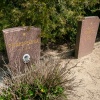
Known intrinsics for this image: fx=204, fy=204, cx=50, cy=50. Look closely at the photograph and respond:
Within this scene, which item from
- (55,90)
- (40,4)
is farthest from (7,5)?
(55,90)

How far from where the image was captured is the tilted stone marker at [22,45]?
10.1ft

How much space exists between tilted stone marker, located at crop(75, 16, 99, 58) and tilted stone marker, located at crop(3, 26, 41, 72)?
964 millimetres

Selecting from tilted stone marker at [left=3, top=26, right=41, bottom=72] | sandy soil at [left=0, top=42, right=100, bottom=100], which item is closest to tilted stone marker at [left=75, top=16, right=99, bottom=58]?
sandy soil at [left=0, top=42, right=100, bottom=100]

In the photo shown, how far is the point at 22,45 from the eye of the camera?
3.26 metres

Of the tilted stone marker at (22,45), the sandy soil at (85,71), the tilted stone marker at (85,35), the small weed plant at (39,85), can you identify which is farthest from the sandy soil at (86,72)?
the tilted stone marker at (22,45)

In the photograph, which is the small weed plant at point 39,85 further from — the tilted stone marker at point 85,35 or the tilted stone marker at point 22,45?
the tilted stone marker at point 85,35

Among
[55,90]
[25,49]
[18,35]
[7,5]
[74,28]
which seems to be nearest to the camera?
[55,90]

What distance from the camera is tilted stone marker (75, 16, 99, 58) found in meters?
3.89

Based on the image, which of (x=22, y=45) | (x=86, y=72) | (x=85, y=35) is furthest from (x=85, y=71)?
(x=22, y=45)

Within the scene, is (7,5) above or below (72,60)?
above

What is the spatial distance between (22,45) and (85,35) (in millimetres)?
1405

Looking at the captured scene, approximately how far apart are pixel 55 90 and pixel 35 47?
96 centimetres

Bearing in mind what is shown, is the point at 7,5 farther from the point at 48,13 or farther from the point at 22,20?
the point at 48,13

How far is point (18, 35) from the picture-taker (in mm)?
3119
